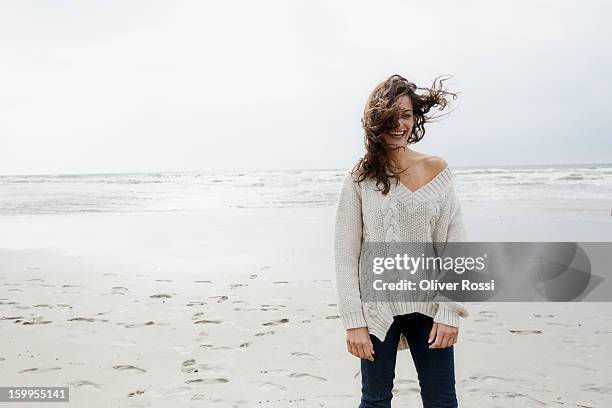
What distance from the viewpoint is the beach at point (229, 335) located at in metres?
3.48

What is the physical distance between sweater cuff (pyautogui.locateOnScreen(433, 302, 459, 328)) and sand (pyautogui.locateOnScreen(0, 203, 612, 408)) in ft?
5.39

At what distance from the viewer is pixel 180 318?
16.5 feet

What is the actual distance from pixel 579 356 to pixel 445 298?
279 centimetres

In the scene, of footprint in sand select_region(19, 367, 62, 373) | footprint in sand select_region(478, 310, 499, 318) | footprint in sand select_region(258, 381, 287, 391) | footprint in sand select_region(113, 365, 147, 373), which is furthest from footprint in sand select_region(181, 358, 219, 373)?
footprint in sand select_region(478, 310, 499, 318)

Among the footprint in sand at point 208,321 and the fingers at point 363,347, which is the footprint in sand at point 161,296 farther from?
the fingers at point 363,347

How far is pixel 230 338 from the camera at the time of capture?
446 centimetres

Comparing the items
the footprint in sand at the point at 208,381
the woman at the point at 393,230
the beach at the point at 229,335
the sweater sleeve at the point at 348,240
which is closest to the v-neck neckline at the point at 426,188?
the woman at the point at 393,230

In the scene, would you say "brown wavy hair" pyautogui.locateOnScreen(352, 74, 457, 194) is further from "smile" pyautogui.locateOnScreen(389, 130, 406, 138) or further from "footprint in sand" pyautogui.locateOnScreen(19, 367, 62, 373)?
"footprint in sand" pyautogui.locateOnScreen(19, 367, 62, 373)

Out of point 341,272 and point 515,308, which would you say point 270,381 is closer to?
point 341,272

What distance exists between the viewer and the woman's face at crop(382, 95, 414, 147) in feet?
6.49

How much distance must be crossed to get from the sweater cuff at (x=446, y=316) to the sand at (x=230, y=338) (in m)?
1.64

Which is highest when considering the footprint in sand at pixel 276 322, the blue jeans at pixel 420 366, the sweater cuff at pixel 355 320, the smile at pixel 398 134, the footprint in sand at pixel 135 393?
the smile at pixel 398 134

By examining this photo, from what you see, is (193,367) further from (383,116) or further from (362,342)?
(383,116)

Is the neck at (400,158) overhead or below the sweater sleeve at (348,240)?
overhead
